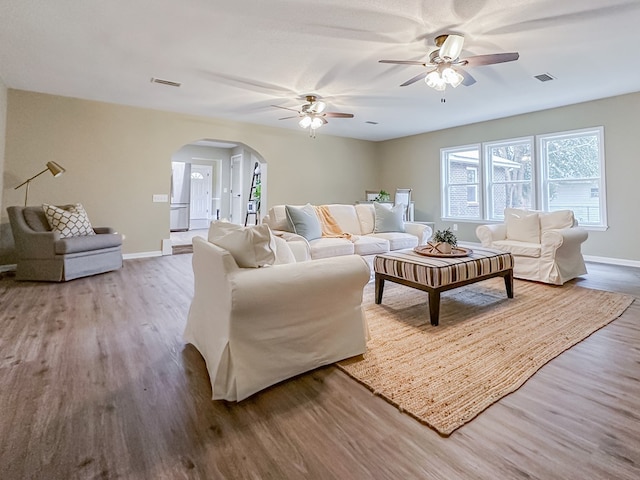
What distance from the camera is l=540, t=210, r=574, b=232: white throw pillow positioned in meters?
3.96

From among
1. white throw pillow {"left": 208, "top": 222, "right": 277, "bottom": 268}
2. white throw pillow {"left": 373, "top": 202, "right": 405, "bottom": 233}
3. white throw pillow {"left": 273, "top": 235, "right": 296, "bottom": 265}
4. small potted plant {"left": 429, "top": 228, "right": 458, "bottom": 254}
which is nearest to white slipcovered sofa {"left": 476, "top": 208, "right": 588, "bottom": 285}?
white throw pillow {"left": 373, "top": 202, "right": 405, "bottom": 233}

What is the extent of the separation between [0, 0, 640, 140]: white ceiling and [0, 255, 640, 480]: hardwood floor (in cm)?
264

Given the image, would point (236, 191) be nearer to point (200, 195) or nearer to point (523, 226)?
point (200, 195)

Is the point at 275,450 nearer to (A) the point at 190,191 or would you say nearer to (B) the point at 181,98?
(B) the point at 181,98

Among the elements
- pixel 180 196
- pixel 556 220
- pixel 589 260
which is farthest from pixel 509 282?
pixel 180 196

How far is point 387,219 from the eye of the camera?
4.75m

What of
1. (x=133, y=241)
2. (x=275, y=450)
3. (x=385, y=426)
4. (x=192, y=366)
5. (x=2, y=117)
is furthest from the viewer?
(x=133, y=241)

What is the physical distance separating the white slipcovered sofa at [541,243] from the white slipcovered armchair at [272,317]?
113 inches

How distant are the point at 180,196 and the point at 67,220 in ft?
17.0

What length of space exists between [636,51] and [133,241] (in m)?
7.12

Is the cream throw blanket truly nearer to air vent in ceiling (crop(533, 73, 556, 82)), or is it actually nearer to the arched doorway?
air vent in ceiling (crop(533, 73, 556, 82))

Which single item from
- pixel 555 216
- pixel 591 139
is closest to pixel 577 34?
pixel 555 216

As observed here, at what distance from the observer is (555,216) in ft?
13.3

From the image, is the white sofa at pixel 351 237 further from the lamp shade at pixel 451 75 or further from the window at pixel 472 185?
the window at pixel 472 185
